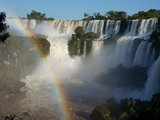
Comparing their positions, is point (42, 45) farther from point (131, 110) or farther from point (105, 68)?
point (131, 110)

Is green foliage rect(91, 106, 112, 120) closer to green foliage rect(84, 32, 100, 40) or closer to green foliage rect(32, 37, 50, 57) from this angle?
green foliage rect(32, 37, 50, 57)

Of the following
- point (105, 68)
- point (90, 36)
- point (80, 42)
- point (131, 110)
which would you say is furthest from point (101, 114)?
point (90, 36)

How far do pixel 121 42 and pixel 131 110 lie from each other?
86.8ft

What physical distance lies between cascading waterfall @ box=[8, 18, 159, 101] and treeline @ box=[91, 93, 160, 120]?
28.1 feet

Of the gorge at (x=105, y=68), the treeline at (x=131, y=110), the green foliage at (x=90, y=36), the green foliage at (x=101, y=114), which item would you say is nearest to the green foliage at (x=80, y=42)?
the green foliage at (x=90, y=36)

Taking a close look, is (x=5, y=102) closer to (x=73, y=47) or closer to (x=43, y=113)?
(x=43, y=113)

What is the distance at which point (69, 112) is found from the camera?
34531 mm

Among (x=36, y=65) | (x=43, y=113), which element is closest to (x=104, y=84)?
(x=36, y=65)

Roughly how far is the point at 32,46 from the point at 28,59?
97.6 inches

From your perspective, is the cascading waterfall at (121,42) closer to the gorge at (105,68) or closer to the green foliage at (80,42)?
the gorge at (105,68)

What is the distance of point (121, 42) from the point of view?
5353 centimetres

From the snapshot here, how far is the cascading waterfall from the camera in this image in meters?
47.1

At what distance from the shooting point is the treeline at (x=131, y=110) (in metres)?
24.7

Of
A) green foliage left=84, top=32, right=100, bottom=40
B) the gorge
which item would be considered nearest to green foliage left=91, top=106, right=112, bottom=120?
the gorge
